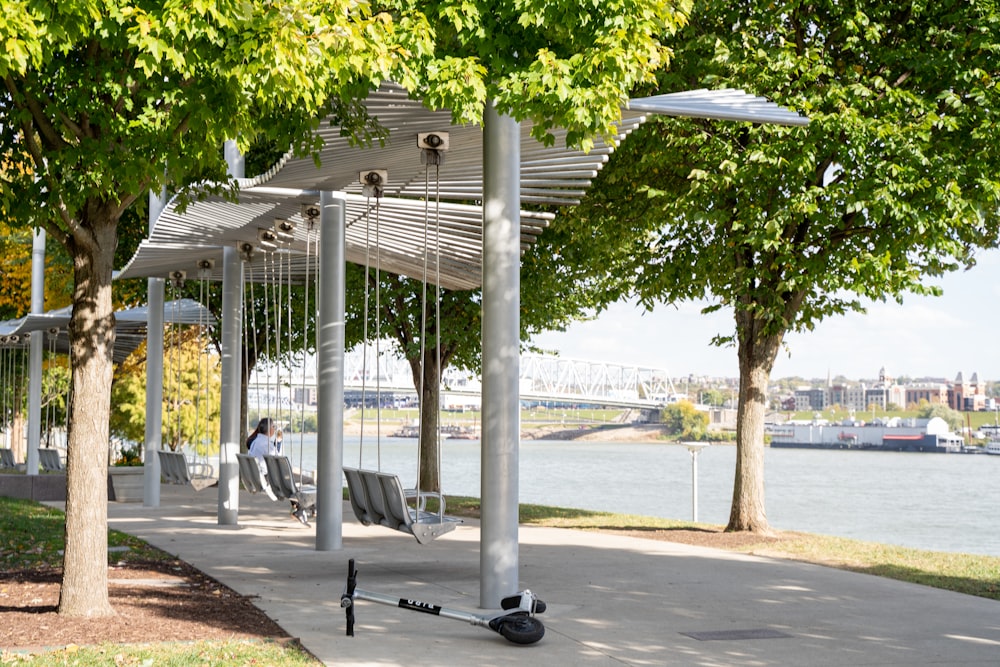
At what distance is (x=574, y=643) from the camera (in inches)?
291

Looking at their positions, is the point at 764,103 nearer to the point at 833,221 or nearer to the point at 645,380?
the point at 833,221

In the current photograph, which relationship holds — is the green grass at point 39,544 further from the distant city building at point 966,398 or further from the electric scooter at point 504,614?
the distant city building at point 966,398

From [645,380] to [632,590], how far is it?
382 feet

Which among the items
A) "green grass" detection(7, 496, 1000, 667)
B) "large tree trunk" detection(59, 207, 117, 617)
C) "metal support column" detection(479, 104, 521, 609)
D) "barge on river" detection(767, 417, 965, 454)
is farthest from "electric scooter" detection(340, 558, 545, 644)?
"barge on river" detection(767, 417, 965, 454)

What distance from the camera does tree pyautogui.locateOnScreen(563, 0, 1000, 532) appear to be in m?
13.8

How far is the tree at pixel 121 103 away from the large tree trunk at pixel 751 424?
336 inches

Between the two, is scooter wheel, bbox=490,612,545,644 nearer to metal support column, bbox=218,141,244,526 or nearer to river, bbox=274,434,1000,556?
river, bbox=274,434,1000,556

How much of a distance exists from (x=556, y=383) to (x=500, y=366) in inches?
3579

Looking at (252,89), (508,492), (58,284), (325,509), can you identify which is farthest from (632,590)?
(58,284)

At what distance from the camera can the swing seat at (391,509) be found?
9.62 meters

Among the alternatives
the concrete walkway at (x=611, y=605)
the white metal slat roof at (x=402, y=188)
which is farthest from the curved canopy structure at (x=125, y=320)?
the concrete walkway at (x=611, y=605)

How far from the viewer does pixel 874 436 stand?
115062mm

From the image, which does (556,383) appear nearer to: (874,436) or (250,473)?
(874,436)

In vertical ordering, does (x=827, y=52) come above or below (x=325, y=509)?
above
